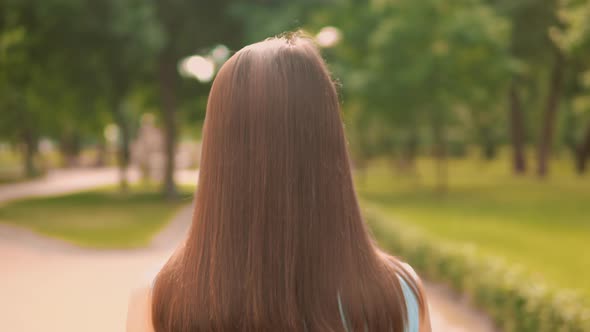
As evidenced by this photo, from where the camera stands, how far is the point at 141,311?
5.77 ft

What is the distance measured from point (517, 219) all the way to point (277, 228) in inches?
736

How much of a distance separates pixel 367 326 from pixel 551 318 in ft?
16.3

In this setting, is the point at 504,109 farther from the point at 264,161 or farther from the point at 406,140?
the point at 264,161

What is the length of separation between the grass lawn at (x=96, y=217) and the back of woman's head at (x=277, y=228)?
492 inches

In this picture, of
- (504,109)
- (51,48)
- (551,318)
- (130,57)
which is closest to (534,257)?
(551,318)

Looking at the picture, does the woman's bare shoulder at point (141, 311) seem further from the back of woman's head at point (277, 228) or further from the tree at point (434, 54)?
the tree at point (434, 54)

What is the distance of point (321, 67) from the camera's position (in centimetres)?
170

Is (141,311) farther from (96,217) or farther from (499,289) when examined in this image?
(96,217)

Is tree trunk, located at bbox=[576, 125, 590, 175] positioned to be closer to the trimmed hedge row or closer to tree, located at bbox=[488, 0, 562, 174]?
tree, located at bbox=[488, 0, 562, 174]

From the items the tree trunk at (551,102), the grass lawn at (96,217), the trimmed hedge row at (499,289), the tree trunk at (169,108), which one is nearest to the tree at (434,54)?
the tree trunk at (169,108)

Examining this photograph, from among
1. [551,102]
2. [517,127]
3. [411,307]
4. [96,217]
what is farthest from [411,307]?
[517,127]

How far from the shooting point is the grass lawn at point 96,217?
14797mm

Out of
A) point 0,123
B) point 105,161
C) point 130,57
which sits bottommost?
point 105,161

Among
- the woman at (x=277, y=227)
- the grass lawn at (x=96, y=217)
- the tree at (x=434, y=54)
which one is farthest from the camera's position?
the tree at (x=434, y=54)
